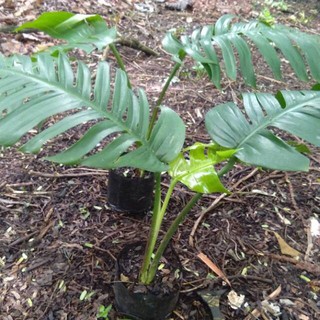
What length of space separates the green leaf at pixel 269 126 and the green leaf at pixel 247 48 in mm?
161

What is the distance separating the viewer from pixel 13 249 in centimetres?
148

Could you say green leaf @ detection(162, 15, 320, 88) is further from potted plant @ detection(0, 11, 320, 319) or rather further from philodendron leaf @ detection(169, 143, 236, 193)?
philodendron leaf @ detection(169, 143, 236, 193)

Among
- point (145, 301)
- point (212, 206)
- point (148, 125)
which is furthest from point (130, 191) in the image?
point (148, 125)

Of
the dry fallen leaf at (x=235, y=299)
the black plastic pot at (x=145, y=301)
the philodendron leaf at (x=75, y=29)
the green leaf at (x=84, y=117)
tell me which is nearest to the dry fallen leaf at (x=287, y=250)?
the dry fallen leaf at (x=235, y=299)

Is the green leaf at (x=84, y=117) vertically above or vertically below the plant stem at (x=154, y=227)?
above

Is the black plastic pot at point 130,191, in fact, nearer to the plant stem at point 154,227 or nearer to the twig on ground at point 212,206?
the twig on ground at point 212,206

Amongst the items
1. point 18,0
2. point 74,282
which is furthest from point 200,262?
point 18,0

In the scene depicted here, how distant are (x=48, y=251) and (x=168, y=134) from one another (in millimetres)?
758

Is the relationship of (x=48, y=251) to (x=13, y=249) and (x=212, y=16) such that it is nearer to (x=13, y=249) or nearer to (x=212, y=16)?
(x=13, y=249)

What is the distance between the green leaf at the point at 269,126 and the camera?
2.86 feet

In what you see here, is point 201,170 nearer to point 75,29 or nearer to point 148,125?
point 148,125

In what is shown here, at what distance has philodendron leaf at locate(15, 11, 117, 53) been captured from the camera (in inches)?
49.1

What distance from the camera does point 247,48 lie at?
130cm

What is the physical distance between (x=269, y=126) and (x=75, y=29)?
27.1 inches
